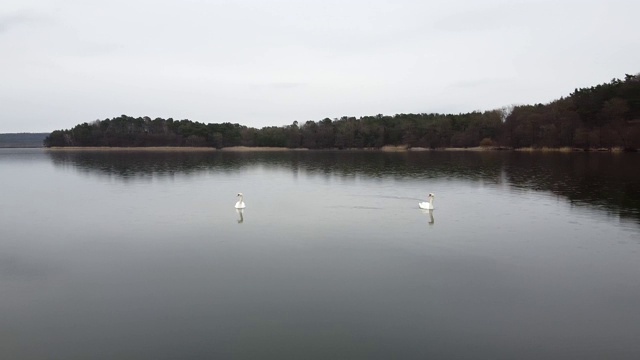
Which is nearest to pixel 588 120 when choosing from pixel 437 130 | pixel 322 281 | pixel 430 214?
pixel 437 130

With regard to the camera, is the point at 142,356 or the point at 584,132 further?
the point at 584,132

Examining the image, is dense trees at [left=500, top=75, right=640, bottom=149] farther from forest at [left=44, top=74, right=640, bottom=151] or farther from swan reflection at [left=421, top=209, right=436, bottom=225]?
swan reflection at [left=421, top=209, right=436, bottom=225]

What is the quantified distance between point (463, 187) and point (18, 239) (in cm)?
2466

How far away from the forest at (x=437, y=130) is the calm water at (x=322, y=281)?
57.6 m

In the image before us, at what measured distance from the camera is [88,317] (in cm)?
905

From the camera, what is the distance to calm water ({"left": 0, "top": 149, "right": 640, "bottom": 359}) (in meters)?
7.95

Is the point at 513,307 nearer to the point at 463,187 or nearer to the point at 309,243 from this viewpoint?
the point at 309,243

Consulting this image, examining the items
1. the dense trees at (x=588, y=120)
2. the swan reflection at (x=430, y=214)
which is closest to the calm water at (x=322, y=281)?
the swan reflection at (x=430, y=214)

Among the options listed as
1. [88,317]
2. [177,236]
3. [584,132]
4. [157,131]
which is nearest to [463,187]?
[177,236]

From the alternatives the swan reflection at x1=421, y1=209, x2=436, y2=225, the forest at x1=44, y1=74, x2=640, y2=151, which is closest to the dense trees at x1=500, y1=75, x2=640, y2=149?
the forest at x1=44, y1=74, x2=640, y2=151

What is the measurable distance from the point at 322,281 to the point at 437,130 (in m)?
105

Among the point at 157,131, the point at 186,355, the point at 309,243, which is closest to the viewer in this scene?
the point at 186,355

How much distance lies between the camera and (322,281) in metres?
11.1

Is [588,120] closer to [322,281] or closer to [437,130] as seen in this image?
[437,130]
